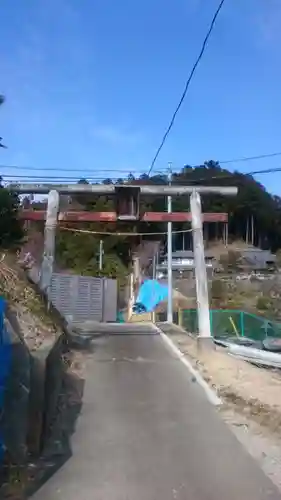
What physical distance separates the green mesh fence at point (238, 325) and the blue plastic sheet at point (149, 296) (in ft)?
28.1

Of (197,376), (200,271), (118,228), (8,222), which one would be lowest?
(197,376)

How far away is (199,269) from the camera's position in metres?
17.1

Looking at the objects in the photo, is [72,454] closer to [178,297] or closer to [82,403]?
[82,403]

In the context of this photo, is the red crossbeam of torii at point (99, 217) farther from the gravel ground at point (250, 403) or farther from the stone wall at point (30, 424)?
the stone wall at point (30, 424)

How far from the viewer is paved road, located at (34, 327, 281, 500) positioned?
568 cm

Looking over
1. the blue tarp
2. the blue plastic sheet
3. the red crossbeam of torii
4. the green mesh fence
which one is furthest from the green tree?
the blue plastic sheet

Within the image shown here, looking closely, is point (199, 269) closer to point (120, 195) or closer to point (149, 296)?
point (120, 195)

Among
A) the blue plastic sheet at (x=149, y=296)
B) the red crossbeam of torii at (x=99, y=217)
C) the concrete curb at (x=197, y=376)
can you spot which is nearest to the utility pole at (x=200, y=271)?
the concrete curb at (x=197, y=376)

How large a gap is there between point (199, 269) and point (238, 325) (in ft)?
27.9

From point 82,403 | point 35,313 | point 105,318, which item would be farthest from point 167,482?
point 105,318

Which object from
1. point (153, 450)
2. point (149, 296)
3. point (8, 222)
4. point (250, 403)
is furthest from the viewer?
point (149, 296)

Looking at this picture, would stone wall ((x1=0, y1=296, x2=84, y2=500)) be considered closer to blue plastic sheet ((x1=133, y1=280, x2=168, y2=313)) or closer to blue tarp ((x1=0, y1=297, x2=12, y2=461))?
blue tarp ((x1=0, y1=297, x2=12, y2=461))

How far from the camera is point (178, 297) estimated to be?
1674 inches

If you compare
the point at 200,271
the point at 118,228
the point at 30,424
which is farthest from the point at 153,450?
the point at 118,228
